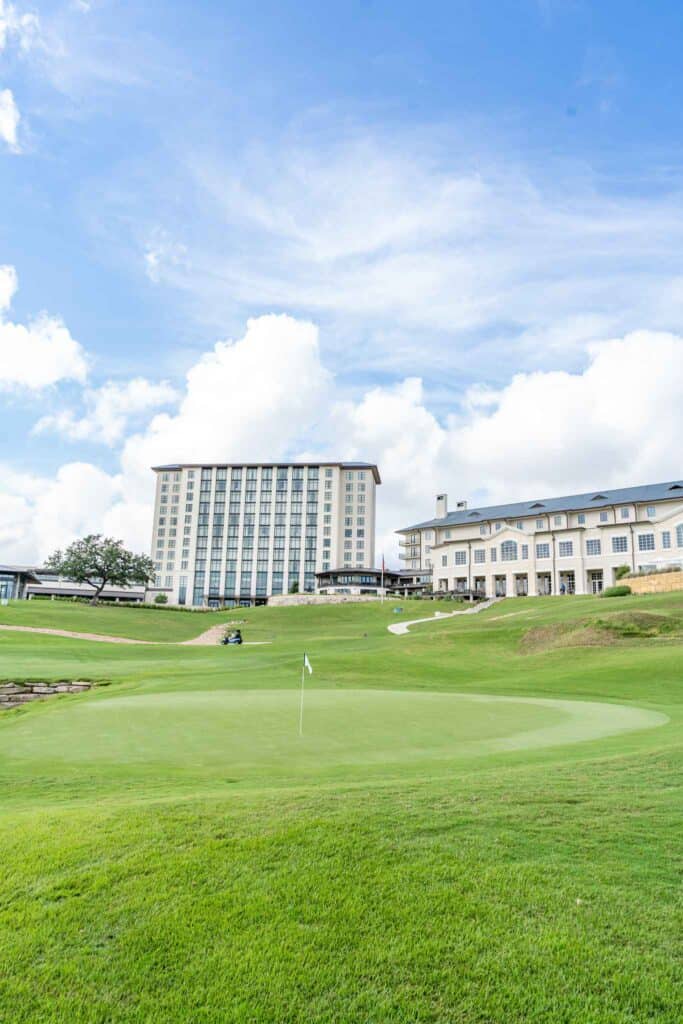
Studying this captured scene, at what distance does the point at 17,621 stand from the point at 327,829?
60.1 m

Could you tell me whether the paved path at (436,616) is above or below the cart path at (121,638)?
above

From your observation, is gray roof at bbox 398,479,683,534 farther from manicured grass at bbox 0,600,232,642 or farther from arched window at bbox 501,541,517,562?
manicured grass at bbox 0,600,232,642

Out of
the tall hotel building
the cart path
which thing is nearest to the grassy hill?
the cart path

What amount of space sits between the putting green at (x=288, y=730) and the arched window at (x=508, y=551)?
74.4 m

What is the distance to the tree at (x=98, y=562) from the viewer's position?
319ft

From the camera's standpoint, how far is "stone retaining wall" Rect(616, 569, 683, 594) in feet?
193

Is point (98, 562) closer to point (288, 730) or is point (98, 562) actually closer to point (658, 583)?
point (658, 583)

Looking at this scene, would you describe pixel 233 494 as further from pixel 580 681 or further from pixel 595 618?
pixel 580 681

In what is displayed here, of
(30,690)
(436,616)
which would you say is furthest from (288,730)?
(436,616)

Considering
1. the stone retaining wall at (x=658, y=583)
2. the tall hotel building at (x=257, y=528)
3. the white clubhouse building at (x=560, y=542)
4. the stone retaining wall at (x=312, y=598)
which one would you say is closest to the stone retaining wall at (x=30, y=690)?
the stone retaining wall at (x=658, y=583)

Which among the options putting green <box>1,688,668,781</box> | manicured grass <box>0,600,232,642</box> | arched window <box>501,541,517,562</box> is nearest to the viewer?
putting green <box>1,688,668,781</box>

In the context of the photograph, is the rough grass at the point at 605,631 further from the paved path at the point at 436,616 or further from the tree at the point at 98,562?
the tree at the point at 98,562

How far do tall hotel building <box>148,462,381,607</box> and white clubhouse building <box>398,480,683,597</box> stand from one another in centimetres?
5253

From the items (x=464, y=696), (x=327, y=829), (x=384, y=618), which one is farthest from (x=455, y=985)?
(x=384, y=618)
